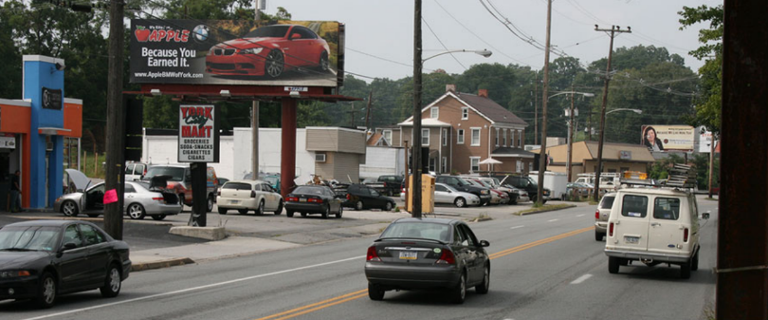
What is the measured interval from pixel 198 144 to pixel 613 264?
1423 centimetres

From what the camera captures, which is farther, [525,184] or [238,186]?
[525,184]

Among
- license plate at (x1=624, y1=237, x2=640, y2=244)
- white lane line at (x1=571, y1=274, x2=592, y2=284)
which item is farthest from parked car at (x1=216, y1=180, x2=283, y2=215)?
license plate at (x1=624, y1=237, x2=640, y2=244)

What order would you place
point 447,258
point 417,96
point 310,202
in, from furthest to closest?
point 310,202 < point 417,96 < point 447,258

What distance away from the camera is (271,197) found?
1485 inches

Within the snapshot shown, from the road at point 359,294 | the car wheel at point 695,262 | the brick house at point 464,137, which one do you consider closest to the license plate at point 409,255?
the road at point 359,294

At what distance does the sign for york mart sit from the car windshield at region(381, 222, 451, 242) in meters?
14.0

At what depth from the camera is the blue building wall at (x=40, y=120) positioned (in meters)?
33.0

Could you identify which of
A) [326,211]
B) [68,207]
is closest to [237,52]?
[326,211]

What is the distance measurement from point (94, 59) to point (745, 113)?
243 ft

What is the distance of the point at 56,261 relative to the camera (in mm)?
13312

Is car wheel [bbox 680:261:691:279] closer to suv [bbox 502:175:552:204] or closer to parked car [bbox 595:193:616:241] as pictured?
parked car [bbox 595:193:616:241]

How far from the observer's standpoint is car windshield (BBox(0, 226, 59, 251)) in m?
13.6

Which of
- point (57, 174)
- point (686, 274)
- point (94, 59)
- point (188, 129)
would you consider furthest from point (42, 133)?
point (94, 59)

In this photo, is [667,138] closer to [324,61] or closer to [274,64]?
[324,61]
